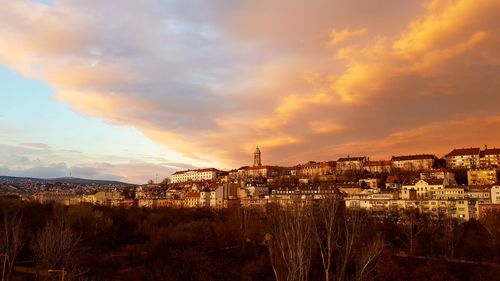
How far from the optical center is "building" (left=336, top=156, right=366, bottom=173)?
90938mm

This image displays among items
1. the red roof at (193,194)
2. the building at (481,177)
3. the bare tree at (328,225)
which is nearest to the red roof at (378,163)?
the building at (481,177)

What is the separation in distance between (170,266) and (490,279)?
22103mm

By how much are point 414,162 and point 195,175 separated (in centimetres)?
6272

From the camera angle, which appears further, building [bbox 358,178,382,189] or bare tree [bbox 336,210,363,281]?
building [bbox 358,178,382,189]

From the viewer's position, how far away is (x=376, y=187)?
230 feet

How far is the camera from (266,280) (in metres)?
29.5

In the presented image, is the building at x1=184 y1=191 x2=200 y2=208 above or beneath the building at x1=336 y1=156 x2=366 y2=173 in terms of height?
beneath

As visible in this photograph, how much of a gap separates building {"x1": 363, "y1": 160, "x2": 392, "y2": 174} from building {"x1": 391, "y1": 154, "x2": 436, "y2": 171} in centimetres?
117

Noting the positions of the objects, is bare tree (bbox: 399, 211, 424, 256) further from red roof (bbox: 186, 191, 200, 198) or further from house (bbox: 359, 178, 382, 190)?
red roof (bbox: 186, 191, 200, 198)

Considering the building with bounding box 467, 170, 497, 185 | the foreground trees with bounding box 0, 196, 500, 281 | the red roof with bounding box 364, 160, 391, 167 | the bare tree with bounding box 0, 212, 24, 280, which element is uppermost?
the red roof with bounding box 364, 160, 391, 167

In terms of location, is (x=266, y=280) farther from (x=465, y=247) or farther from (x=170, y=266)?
(x=465, y=247)

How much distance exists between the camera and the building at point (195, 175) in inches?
4675

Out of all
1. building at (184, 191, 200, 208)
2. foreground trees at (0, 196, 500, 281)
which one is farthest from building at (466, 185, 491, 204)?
building at (184, 191, 200, 208)

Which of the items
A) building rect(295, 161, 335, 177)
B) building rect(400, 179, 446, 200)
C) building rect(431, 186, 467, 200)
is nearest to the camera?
building rect(431, 186, 467, 200)
